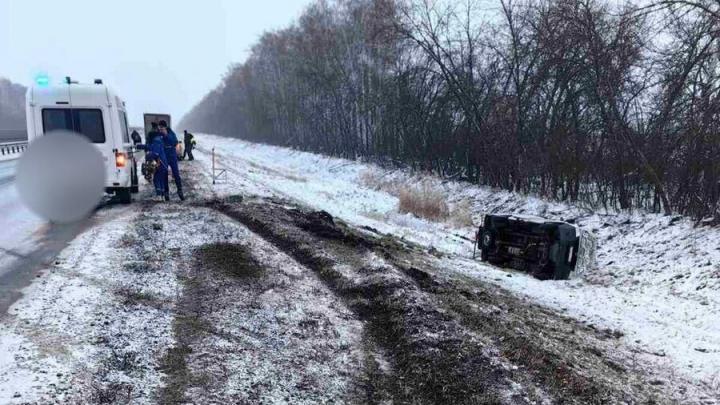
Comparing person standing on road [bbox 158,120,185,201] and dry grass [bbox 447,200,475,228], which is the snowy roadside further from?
person standing on road [bbox 158,120,185,201]

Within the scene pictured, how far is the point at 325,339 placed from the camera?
4.84 metres

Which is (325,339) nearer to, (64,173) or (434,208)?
(64,173)

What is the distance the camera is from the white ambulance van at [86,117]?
1087cm

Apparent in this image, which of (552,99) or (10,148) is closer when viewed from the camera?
(552,99)

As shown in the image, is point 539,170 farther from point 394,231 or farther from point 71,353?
point 71,353

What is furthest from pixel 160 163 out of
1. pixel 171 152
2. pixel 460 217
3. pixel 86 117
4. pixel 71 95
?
pixel 460 217

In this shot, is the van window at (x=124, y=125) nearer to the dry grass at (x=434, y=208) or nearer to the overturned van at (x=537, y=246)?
the dry grass at (x=434, y=208)

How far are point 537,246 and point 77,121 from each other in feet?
30.9

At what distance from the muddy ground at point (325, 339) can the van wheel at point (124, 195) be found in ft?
15.1

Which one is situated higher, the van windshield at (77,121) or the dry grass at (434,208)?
the van windshield at (77,121)

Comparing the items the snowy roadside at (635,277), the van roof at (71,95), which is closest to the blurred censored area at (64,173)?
the van roof at (71,95)

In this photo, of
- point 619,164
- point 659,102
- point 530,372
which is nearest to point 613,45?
point 659,102

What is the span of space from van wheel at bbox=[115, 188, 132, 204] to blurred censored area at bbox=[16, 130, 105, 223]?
48 cm

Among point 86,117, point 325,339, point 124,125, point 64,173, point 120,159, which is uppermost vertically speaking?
point 86,117
